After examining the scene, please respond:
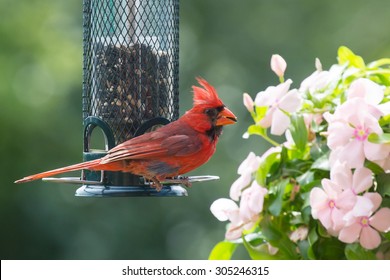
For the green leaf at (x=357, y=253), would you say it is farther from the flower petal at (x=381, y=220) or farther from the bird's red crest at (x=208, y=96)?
the bird's red crest at (x=208, y=96)

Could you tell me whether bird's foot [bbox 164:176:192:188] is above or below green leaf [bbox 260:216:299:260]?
below

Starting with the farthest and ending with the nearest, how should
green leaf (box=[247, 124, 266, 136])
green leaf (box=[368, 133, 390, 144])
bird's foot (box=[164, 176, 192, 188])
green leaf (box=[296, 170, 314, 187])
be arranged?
bird's foot (box=[164, 176, 192, 188])
green leaf (box=[247, 124, 266, 136])
green leaf (box=[296, 170, 314, 187])
green leaf (box=[368, 133, 390, 144])

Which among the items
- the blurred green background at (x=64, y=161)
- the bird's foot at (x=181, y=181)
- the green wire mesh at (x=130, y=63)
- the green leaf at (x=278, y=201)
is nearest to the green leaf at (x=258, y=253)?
the green leaf at (x=278, y=201)

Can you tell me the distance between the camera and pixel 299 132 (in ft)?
5.43

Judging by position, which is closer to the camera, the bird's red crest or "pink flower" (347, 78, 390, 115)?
"pink flower" (347, 78, 390, 115)

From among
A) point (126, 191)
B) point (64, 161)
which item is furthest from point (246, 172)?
point (64, 161)

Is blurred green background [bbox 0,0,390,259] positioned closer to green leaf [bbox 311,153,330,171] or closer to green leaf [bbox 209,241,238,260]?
green leaf [bbox 209,241,238,260]

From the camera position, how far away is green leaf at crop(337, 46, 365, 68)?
5.78 feet

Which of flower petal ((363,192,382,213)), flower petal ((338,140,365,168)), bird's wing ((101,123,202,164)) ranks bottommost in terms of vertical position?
bird's wing ((101,123,202,164))

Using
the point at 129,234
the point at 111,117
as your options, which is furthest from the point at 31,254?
the point at 111,117

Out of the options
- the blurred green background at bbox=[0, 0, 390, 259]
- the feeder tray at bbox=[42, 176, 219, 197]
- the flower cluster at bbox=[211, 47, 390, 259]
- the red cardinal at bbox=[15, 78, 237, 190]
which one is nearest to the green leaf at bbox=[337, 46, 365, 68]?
the flower cluster at bbox=[211, 47, 390, 259]

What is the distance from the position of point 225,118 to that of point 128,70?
42cm

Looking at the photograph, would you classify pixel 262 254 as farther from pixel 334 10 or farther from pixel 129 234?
pixel 334 10

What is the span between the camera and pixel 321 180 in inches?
64.2
